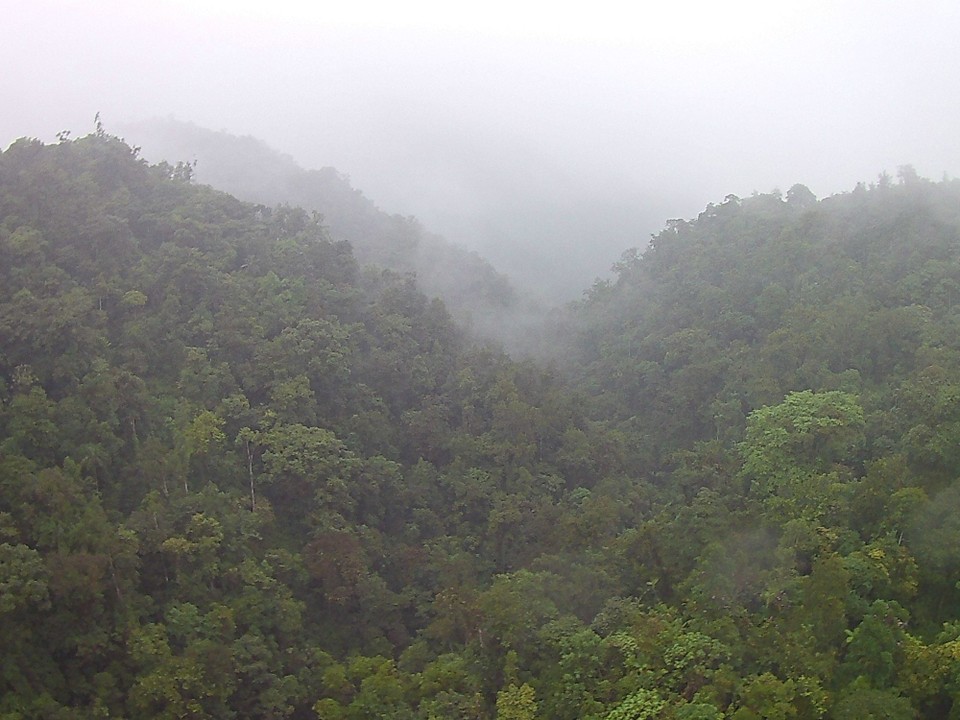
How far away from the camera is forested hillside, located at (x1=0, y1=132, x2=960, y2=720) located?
44.6 ft

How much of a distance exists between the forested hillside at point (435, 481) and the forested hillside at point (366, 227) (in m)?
7.30

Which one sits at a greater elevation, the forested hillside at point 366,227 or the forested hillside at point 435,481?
the forested hillside at point 366,227

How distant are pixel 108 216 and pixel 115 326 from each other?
4089 mm

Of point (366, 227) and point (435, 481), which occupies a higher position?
point (366, 227)

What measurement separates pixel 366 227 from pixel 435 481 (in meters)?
22.3

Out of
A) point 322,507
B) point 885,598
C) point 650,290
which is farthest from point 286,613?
point 650,290

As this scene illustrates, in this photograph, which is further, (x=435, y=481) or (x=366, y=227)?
(x=366, y=227)

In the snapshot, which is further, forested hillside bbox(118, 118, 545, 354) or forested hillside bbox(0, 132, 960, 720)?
forested hillside bbox(118, 118, 545, 354)

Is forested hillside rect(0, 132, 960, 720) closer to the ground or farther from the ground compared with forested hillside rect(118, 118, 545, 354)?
closer to the ground

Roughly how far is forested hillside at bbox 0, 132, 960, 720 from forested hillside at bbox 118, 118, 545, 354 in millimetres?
7305

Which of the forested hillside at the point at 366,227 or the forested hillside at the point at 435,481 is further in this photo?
the forested hillside at the point at 366,227

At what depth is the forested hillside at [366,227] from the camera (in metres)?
39.1

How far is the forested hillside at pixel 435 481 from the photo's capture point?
13.6 metres

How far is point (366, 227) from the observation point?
4312 cm
